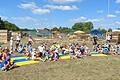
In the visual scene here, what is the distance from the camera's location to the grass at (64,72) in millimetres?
13430

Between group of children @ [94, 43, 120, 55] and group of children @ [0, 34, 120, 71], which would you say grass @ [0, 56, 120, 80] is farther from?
group of children @ [94, 43, 120, 55]

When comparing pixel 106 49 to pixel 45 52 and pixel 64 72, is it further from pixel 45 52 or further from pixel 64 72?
pixel 64 72

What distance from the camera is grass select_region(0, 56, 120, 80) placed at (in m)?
13.4

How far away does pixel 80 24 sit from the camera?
405 feet

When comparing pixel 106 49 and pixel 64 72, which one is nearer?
pixel 64 72

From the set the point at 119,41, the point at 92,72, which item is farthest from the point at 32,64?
the point at 119,41

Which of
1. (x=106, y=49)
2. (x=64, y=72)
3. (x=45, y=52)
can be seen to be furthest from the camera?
(x=106, y=49)

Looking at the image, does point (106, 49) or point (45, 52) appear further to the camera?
point (106, 49)

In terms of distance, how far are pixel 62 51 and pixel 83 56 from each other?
2.13m

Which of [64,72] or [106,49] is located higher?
[106,49]

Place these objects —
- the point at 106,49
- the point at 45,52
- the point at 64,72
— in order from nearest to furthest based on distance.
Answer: the point at 64,72, the point at 45,52, the point at 106,49

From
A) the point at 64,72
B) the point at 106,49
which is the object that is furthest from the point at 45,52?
the point at 106,49

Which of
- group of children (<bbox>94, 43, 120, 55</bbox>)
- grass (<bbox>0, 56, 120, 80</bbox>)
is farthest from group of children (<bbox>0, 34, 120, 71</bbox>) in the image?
grass (<bbox>0, 56, 120, 80</bbox>)

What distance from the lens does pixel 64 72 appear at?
48.6 ft
